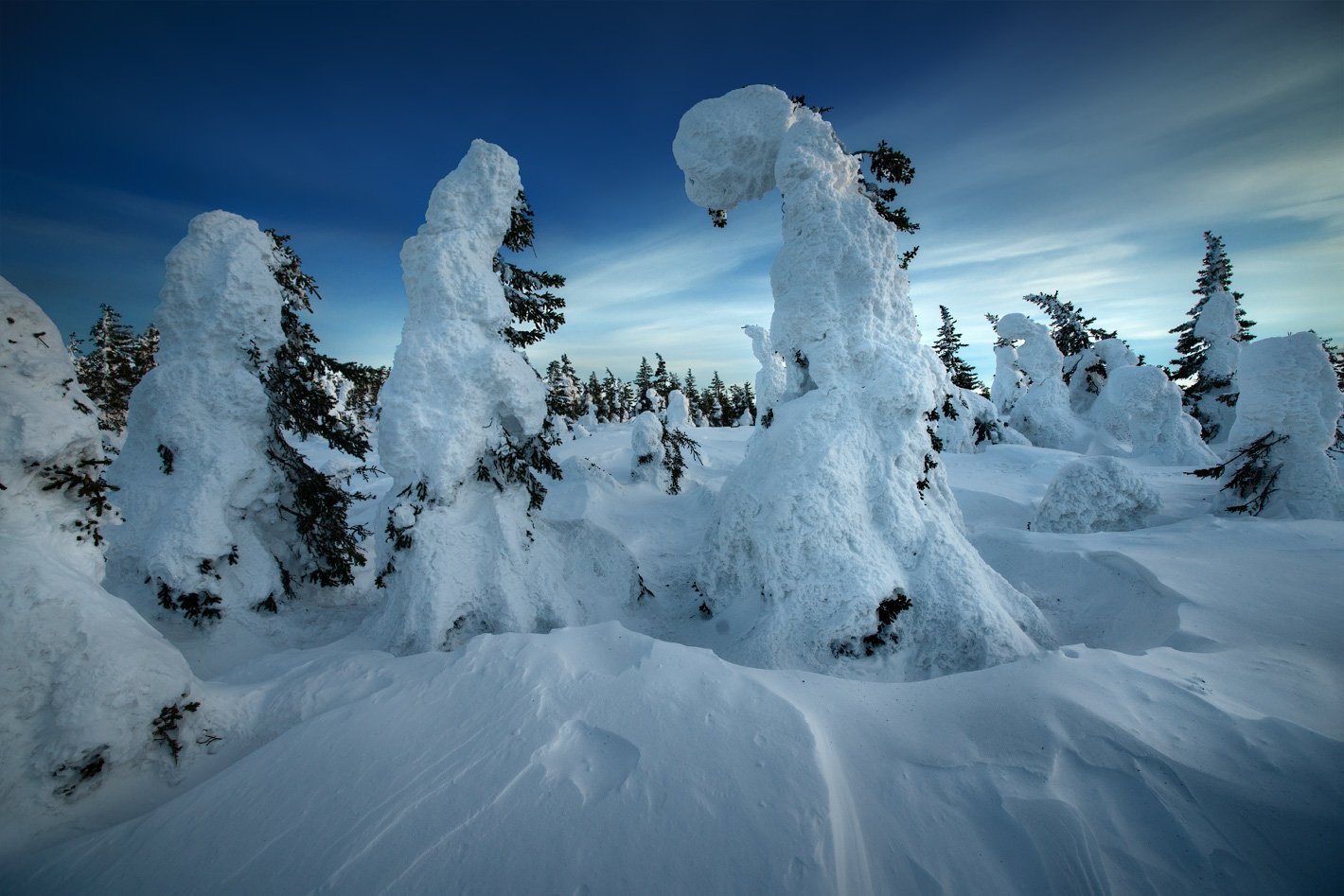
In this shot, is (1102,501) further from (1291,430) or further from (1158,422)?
(1158,422)

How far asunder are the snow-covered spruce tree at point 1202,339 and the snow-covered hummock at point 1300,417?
21.2 m

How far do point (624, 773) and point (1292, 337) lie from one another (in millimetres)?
15206

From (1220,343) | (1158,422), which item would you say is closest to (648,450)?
(1158,422)

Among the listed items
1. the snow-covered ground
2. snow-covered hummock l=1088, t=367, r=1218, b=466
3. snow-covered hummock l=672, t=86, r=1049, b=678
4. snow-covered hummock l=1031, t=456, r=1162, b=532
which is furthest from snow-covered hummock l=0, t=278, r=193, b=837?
snow-covered hummock l=1088, t=367, r=1218, b=466

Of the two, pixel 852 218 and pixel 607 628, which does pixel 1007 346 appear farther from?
pixel 607 628

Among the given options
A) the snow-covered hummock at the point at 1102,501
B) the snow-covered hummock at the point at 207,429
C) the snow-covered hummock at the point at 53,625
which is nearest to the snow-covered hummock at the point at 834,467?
the snow-covered hummock at the point at 1102,501

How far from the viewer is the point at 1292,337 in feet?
31.4

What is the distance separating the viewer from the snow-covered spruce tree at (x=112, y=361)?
22.6 m

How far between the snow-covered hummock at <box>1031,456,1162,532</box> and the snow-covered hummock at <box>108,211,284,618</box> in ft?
54.6

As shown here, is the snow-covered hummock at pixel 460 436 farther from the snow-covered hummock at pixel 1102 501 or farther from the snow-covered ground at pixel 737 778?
the snow-covered hummock at pixel 1102 501

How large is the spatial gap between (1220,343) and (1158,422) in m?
8.84

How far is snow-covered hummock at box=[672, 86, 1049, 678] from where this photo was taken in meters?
5.98

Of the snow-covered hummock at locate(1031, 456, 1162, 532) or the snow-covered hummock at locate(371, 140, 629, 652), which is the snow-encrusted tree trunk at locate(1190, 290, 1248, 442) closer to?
the snow-covered hummock at locate(1031, 456, 1162, 532)

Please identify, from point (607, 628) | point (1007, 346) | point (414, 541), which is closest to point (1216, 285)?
point (1007, 346)
